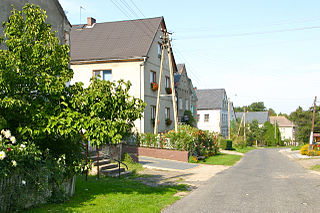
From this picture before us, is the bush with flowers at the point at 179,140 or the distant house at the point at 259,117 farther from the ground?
the distant house at the point at 259,117

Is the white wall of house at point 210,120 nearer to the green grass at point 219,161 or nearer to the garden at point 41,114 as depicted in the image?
the green grass at point 219,161

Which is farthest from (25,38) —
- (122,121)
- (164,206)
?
(164,206)

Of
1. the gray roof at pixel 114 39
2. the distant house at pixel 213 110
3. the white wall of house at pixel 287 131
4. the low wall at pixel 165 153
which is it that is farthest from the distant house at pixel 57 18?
Answer: the white wall of house at pixel 287 131

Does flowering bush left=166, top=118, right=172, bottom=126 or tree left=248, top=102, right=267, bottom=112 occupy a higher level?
tree left=248, top=102, right=267, bottom=112

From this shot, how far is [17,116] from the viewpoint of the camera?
823 cm

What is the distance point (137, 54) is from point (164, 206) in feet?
65.7

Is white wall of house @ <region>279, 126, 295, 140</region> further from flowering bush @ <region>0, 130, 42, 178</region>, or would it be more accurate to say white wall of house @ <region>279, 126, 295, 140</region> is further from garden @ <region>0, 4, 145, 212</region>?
flowering bush @ <region>0, 130, 42, 178</region>

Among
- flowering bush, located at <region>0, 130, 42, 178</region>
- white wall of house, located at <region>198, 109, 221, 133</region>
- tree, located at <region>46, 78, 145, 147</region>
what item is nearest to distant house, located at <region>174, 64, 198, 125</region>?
white wall of house, located at <region>198, 109, 221, 133</region>

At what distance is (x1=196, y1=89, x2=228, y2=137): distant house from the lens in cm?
6122

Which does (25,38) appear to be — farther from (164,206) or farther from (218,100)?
(218,100)

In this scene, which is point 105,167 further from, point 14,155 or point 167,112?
point 167,112

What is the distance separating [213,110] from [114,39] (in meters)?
35.1

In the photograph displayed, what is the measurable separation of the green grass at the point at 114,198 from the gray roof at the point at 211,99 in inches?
1985

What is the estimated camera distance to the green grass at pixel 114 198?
823cm
